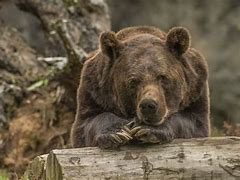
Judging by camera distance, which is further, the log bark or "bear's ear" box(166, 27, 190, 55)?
"bear's ear" box(166, 27, 190, 55)

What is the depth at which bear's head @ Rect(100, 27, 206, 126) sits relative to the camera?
5629 mm

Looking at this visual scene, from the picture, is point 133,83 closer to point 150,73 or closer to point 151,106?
point 150,73

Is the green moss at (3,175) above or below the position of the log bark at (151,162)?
above

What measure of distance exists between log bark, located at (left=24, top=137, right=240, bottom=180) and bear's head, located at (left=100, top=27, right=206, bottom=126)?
0.28 metres

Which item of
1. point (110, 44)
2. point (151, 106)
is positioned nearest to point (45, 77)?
point (110, 44)

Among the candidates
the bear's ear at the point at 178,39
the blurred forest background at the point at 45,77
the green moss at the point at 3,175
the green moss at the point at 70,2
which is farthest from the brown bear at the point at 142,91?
the green moss at the point at 70,2

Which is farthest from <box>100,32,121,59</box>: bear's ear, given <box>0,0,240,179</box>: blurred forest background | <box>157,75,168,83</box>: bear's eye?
<box>0,0,240,179</box>: blurred forest background

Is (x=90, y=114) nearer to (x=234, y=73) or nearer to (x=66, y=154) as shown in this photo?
(x=66, y=154)

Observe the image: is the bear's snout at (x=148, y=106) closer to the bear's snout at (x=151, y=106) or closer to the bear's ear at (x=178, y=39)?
the bear's snout at (x=151, y=106)

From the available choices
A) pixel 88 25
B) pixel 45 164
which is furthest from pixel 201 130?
pixel 88 25

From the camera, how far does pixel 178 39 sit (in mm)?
6117

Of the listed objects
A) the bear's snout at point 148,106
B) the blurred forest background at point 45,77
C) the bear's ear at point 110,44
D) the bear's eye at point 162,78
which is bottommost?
the bear's snout at point 148,106

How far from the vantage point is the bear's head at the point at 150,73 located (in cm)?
563

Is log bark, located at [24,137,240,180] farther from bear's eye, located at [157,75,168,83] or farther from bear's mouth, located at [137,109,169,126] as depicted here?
bear's eye, located at [157,75,168,83]
